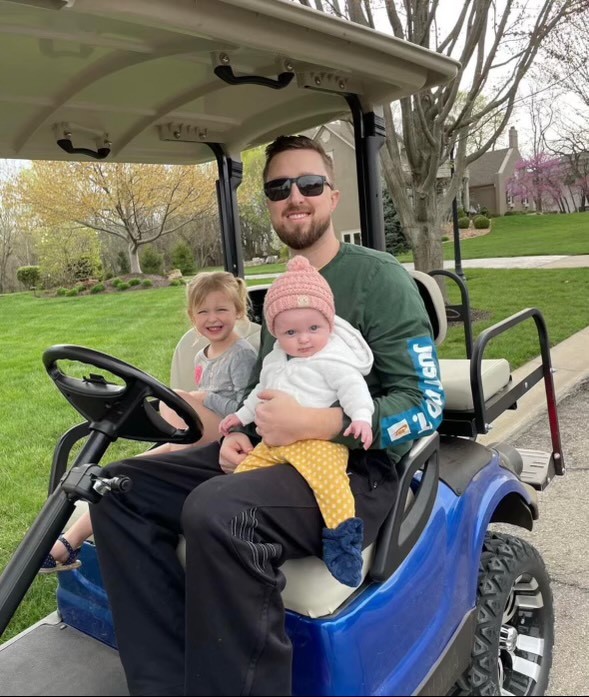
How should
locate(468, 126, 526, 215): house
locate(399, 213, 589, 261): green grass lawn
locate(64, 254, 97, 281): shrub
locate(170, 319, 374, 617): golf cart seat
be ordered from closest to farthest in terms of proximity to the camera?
locate(170, 319, 374, 617): golf cart seat
locate(64, 254, 97, 281): shrub
locate(399, 213, 589, 261): green grass lawn
locate(468, 126, 526, 215): house

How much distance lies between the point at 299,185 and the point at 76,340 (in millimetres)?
7286

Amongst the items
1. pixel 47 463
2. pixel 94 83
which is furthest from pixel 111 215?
pixel 94 83

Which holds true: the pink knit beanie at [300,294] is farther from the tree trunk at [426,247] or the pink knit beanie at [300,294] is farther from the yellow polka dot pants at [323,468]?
the tree trunk at [426,247]

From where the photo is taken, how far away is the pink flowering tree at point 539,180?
42.9 m

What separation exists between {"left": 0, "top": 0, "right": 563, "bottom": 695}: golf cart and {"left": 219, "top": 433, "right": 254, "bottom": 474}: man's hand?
0.37 ft

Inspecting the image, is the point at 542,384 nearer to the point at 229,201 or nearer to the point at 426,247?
the point at 426,247

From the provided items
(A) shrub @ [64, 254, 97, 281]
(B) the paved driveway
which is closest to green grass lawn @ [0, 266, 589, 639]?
(A) shrub @ [64, 254, 97, 281]

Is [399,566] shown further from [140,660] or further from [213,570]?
[140,660]

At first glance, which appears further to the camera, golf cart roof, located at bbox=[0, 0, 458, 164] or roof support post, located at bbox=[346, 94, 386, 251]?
roof support post, located at bbox=[346, 94, 386, 251]

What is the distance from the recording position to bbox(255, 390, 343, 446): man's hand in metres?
1.64

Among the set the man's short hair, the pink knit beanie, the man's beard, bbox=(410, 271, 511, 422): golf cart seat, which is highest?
the man's short hair

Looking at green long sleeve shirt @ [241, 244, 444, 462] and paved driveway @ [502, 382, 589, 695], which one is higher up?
green long sleeve shirt @ [241, 244, 444, 462]

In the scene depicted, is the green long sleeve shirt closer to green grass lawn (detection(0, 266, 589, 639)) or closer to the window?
the window

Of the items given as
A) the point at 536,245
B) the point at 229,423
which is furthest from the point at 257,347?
the point at 536,245
